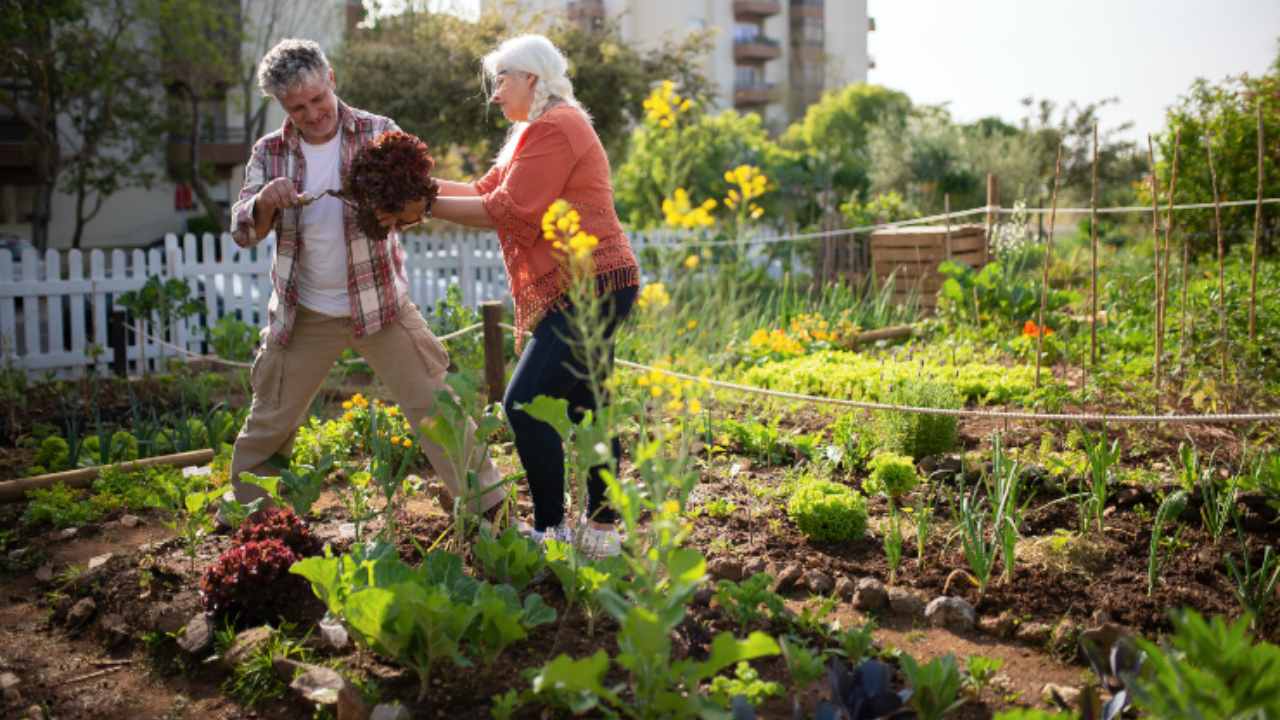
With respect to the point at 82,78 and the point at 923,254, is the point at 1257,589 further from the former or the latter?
the point at 82,78

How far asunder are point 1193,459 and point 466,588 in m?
2.50

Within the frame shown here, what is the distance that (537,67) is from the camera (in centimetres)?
314

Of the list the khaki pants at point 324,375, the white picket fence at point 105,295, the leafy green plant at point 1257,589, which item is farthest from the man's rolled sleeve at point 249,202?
the white picket fence at point 105,295

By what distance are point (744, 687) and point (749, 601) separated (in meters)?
0.43

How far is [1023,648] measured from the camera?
2750mm

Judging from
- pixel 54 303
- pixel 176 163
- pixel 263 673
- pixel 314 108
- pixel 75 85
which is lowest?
pixel 263 673

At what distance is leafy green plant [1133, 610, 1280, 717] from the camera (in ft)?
5.56

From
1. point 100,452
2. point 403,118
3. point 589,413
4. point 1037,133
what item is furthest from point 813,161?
point 589,413

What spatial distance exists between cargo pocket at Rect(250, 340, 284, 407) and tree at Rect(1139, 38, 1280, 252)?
297 inches

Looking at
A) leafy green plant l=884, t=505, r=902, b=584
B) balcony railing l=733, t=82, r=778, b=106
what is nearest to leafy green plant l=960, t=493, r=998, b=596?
leafy green plant l=884, t=505, r=902, b=584

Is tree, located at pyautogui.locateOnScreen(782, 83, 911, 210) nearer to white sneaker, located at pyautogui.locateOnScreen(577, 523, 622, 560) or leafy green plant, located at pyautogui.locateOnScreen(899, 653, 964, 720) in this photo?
white sneaker, located at pyautogui.locateOnScreen(577, 523, 622, 560)

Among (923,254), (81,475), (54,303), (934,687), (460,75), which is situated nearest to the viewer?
(934,687)

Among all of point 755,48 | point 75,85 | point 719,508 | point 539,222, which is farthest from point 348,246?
point 755,48

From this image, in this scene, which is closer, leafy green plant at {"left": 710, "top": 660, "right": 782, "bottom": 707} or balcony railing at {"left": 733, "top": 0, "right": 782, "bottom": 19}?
leafy green plant at {"left": 710, "top": 660, "right": 782, "bottom": 707}
